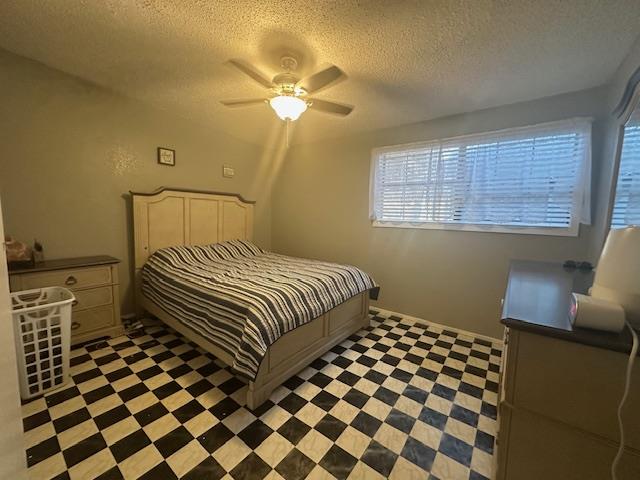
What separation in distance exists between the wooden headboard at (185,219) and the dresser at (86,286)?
45cm

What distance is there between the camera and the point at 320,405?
64.4 inches

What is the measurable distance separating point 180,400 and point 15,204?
209cm

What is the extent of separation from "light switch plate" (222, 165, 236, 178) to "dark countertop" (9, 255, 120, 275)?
5.51ft

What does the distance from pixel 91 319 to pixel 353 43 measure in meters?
2.99

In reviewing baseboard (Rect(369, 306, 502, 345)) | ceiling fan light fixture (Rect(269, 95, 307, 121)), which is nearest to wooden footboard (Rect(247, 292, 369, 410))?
baseboard (Rect(369, 306, 502, 345))

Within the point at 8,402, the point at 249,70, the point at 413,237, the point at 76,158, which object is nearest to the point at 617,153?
the point at 413,237

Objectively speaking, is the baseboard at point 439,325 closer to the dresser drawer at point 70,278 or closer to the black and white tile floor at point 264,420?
the black and white tile floor at point 264,420

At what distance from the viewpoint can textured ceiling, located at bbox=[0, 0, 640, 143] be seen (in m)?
1.38

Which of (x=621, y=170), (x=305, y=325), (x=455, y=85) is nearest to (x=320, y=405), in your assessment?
(x=305, y=325)

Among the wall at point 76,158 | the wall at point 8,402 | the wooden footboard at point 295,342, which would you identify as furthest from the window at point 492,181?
the wall at point 8,402

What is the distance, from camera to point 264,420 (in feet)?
4.92

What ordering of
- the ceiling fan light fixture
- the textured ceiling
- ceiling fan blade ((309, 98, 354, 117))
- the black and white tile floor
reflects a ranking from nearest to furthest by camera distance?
1. the black and white tile floor
2. the textured ceiling
3. the ceiling fan light fixture
4. ceiling fan blade ((309, 98, 354, 117))

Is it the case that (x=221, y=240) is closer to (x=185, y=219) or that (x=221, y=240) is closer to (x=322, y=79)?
(x=185, y=219)

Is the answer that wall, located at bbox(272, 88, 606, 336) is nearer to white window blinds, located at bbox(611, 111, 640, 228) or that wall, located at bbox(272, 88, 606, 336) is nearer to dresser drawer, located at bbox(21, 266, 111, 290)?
white window blinds, located at bbox(611, 111, 640, 228)
